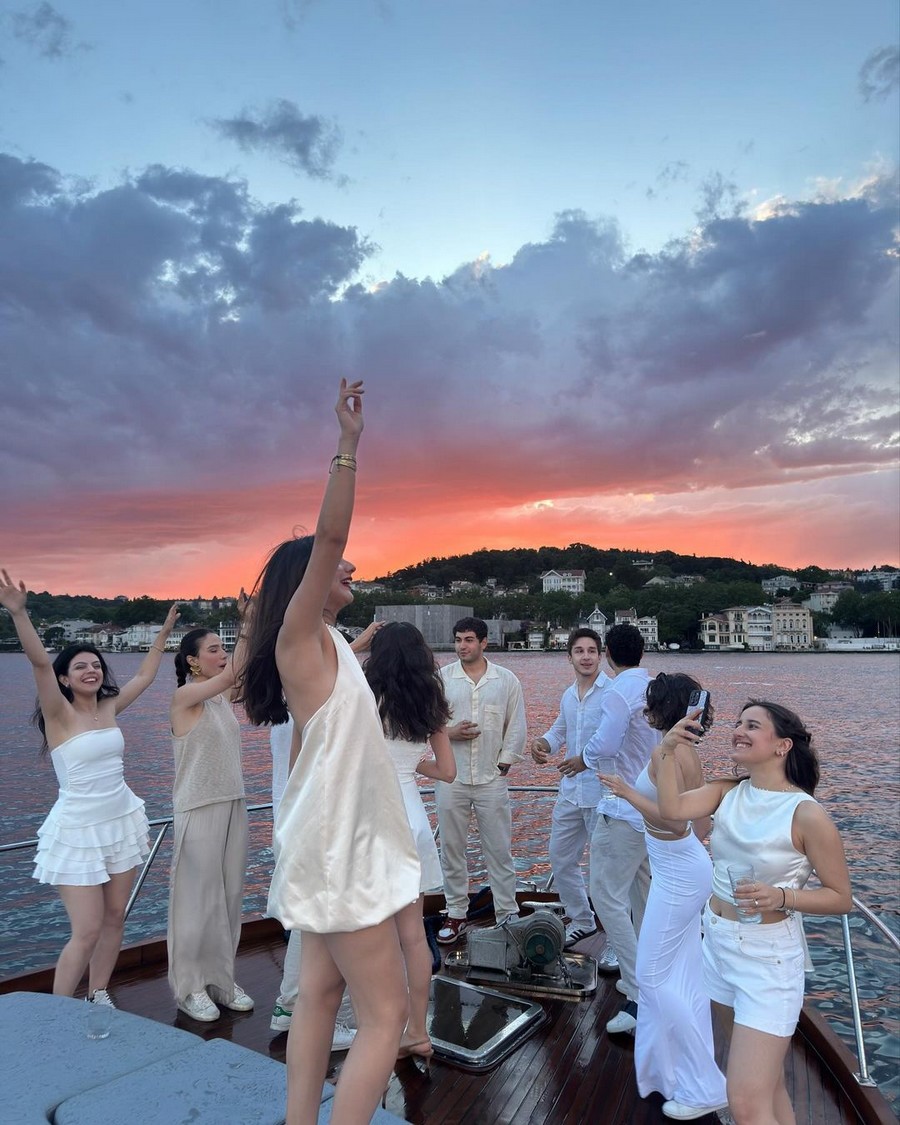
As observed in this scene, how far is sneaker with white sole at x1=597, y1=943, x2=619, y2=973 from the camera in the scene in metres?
4.53

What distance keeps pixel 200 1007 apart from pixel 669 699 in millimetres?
2778

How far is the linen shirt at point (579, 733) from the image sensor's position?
472cm

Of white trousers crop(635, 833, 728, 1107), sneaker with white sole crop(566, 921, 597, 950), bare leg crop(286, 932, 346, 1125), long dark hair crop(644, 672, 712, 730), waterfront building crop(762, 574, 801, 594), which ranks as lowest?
sneaker with white sole crop(566, 921, 597, 950)

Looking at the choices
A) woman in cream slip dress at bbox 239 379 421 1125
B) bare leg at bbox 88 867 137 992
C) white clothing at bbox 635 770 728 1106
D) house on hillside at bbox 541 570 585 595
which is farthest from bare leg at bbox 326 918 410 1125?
house on hillside at bbox 541 570 585 595

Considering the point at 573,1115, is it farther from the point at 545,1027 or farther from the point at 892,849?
the point at 892,849

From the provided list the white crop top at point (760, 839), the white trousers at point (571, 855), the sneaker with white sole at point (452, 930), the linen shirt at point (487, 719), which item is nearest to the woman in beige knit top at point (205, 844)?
the sneaker with white sole at point (452, 930)

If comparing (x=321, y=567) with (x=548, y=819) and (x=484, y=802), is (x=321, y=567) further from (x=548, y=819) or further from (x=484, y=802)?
(x=548, y=819)

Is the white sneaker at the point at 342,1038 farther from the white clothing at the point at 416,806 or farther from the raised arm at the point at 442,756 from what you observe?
the raised arm at the point at 442,756

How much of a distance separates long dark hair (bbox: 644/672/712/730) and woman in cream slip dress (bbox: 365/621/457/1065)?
93 cm

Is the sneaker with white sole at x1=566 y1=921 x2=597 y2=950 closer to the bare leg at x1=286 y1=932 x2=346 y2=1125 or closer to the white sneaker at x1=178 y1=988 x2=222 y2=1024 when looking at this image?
the white sneaker at x1=178 y1=988 x2=222 y2=1024

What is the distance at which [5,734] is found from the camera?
37.1 m

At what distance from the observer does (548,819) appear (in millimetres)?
19141

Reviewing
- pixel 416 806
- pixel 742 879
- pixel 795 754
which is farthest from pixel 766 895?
pixel 416 806

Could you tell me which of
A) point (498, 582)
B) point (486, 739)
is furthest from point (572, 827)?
point (498, 582)
